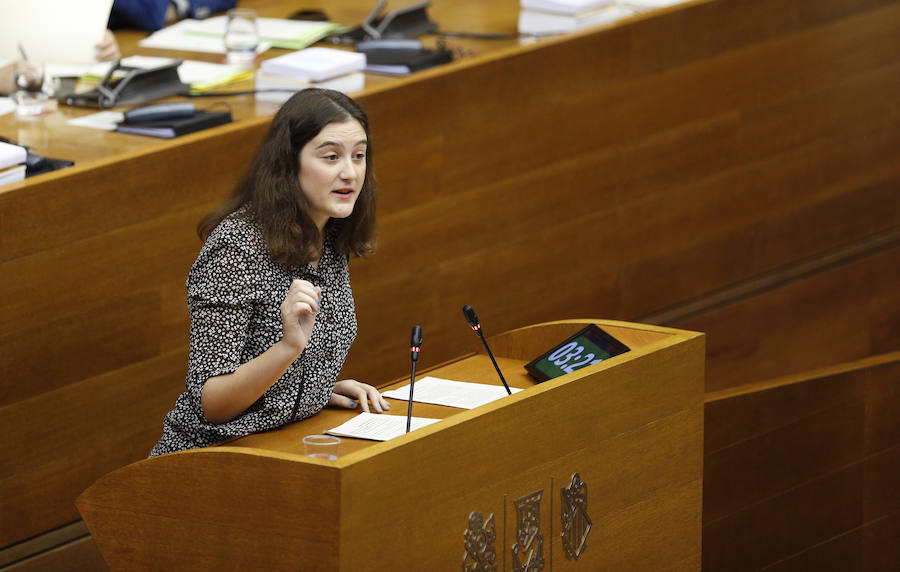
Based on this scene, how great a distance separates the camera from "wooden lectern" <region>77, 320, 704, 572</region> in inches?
76.2

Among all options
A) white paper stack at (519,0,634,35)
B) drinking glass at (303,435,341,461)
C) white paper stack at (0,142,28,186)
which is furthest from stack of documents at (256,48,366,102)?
drinking glass at (303,435,341,461)

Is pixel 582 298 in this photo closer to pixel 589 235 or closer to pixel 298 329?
pixel 589 235

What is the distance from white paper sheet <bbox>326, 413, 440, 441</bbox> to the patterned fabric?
0.31ft

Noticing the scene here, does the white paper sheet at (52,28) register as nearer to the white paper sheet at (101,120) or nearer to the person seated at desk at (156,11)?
the white paper sheet at (101,120)

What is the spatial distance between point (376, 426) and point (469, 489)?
219mm

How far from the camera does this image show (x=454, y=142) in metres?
3.50

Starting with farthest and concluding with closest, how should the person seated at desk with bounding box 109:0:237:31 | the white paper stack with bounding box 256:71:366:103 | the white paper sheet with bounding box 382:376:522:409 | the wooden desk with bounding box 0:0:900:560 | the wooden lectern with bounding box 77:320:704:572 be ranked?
the person seated at desk with bounding box 109:0:237:31 → the white paper stack with bounding box 256:71:366:103 → the wooden desk with bounding box 0:0:900:560 → the white paper sheet with bounding box 382:376:522:409 → the wooden lectern with bounding box 77:320:704:572

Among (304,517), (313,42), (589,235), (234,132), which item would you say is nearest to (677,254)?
(589,235)

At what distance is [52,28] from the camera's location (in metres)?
3.27

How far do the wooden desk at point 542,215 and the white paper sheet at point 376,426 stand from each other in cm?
79

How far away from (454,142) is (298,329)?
1.46 metres

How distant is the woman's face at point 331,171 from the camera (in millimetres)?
2271

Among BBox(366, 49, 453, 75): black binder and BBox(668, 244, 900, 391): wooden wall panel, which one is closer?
BBox(366, 49, 453, 75): black binder

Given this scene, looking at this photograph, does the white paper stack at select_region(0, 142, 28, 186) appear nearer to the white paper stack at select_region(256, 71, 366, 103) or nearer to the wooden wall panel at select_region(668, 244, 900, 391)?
the white paper stack at select_region(256, 71, 366, 103)
